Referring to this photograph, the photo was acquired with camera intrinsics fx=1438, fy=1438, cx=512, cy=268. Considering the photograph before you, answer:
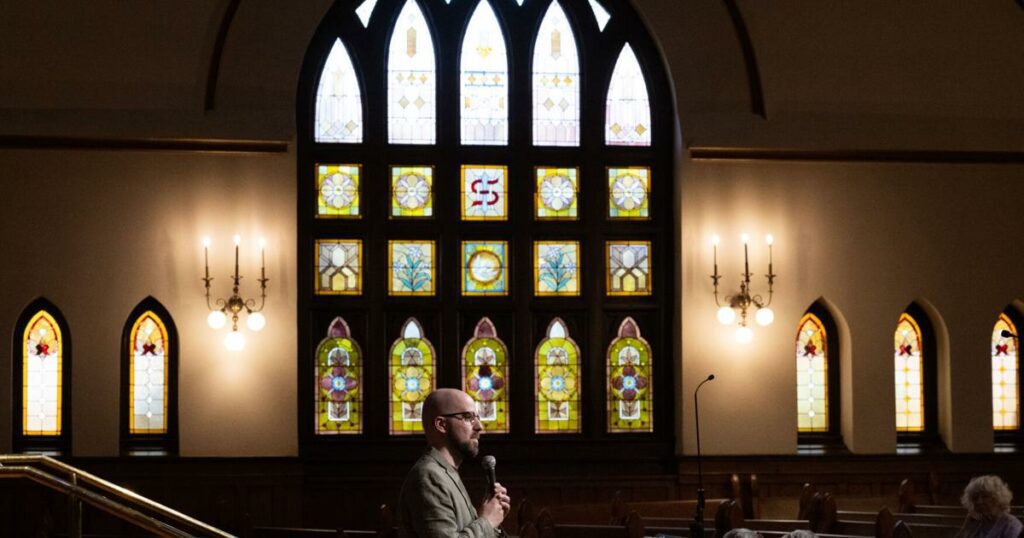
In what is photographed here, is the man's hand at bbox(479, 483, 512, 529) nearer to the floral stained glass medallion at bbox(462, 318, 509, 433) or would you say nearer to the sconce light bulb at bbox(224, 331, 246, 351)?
the sconce light bulb at bbox(224, 331, 246, 351)

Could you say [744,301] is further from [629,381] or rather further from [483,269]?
[483,269]

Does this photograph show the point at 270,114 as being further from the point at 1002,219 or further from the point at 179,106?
the point at 1002,219

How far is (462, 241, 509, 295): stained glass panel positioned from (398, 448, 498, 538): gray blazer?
840 centimetres

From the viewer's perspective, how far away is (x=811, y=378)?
45.4 feet

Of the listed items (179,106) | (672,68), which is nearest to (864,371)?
(672,68)

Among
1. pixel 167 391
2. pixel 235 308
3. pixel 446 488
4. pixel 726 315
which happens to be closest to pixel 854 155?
pixel 726 315

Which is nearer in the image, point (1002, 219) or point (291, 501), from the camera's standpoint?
point (291, 501)

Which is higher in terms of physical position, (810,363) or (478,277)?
(478,277)

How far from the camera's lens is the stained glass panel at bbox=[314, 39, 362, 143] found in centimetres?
1352

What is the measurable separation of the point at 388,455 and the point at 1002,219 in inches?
247

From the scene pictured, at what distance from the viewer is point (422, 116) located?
44.7ft

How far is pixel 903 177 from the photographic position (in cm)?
1370

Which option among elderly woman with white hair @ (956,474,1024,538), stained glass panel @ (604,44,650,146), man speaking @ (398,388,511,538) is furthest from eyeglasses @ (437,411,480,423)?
stained glass panel @ (604,44,650,146)

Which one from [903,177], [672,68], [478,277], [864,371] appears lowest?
[864,371]
